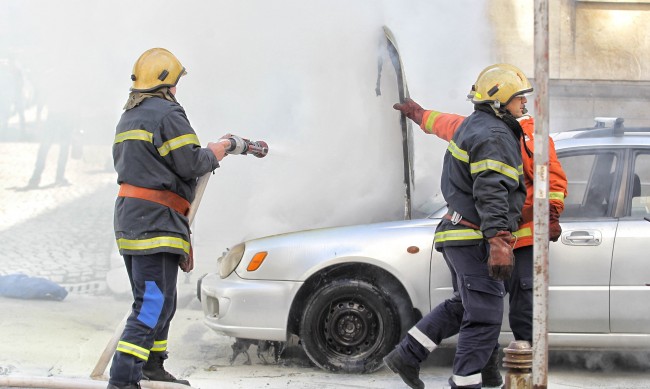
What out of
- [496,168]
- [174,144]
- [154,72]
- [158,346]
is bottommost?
[158,346]

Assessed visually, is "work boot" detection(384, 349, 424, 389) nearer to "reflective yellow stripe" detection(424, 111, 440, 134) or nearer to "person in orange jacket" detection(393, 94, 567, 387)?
"person in orange jacket" detection(393, 94, 567, 387)

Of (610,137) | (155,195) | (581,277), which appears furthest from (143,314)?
(610,137)

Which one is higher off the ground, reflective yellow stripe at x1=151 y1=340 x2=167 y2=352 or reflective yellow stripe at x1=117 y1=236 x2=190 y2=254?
reflective yellow stripe at x1=117 y1=236 x2=190 y2=254

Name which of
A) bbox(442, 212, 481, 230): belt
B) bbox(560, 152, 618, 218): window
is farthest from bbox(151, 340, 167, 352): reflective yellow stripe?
bbox(560, 152, 618, 218): window

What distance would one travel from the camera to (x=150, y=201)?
4.55 metres

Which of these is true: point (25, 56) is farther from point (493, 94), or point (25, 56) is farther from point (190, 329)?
point (493, 94)

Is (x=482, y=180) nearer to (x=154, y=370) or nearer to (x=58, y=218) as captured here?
(x=154, y=370)

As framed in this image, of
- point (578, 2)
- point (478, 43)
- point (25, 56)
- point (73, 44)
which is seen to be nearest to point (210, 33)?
point (73, 44)

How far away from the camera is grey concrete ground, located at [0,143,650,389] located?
18.4ft

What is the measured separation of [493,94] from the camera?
4738mm

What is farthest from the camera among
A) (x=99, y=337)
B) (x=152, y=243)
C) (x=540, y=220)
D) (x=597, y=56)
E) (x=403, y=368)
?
(x=597, y=56)

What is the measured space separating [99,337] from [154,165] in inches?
100

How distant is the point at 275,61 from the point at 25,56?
2.40 m

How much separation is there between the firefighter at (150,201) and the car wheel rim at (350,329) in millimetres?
1317
